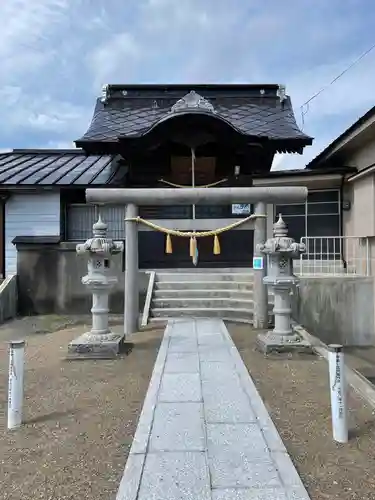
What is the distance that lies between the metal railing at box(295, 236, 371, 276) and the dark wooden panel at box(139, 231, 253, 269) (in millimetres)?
1940

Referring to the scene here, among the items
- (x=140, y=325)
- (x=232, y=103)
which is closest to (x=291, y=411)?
(x=140, y=325)

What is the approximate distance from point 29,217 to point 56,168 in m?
2.80

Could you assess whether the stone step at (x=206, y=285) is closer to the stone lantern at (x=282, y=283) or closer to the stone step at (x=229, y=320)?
the stone step at (x=229, y=320)

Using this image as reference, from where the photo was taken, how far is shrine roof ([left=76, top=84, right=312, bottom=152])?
13922mm

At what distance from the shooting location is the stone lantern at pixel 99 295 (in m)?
6.86

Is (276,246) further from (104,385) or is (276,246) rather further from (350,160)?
(350,160)

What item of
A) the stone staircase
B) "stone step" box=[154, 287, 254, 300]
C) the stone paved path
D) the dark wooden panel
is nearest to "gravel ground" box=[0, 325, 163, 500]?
the stone paved path

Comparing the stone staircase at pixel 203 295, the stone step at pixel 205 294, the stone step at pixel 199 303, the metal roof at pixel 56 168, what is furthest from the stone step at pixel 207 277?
the metal roof at pixel 56 168

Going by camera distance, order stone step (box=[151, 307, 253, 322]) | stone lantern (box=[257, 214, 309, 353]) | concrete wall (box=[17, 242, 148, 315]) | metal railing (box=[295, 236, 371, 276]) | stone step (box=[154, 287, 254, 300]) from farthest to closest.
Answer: concrete wall (box=[17, 242, 148, 315]) < metal railing (box=[295, 236, 371, 276]) < stone step (box=[154, 287, 254, 300]) < stone step (box=[151, 307, 253, 322]) < stone lantern (box=[257, 214, 309, 353])

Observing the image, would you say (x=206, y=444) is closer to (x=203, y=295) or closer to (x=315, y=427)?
(x=315, y=427)

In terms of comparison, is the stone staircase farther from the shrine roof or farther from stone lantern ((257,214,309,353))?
the shrine roof

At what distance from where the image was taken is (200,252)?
14.2 m

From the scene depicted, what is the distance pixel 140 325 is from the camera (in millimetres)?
9680

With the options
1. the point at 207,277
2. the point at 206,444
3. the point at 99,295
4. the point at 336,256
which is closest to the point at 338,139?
the point at 336,256
